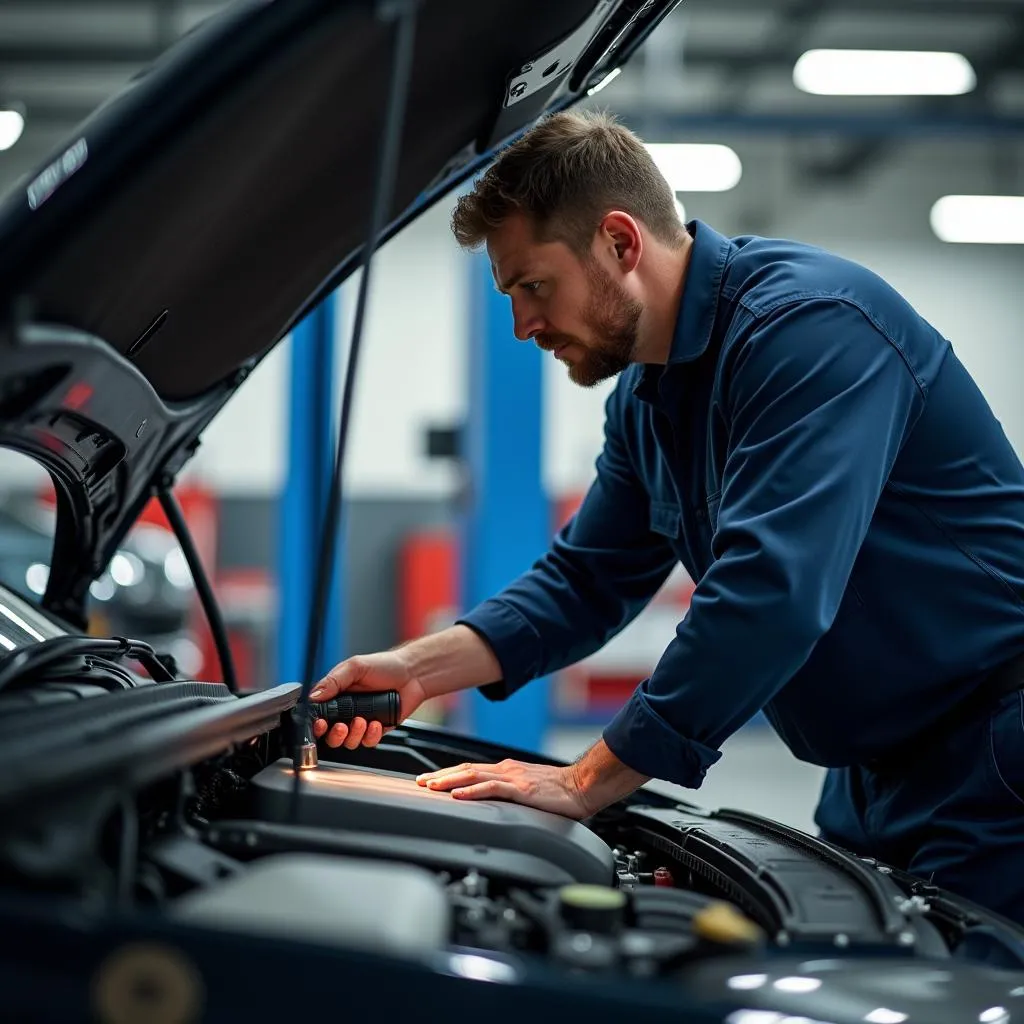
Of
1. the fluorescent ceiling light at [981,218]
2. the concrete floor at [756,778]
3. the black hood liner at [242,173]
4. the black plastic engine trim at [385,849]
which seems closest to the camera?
the black hood liner at [242,173]

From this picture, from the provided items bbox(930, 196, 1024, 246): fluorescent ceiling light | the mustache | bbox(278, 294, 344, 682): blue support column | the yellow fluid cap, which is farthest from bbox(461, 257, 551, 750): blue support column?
bbox(930, 196, 1024, 246): fluorescent ceiling light

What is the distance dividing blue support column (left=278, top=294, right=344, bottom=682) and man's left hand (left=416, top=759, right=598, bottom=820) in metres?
3.17

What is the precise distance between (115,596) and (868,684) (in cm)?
433

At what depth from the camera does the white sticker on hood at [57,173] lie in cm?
103

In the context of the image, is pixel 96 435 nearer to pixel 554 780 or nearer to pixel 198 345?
pixel 198 345

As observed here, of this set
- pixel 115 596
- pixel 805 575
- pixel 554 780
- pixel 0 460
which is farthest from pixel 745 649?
pixel 0 460

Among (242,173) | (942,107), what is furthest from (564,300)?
(942,107)

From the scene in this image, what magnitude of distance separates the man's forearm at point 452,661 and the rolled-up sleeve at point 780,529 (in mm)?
496

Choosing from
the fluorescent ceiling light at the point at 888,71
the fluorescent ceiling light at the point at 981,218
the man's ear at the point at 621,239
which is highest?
the fluorescent ceiling light at the point at 981,218

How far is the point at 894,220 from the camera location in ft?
34.1

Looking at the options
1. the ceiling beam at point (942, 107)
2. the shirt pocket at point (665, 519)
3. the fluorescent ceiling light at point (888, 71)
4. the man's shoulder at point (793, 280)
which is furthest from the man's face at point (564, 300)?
the ceiling beam at point (942, 107)

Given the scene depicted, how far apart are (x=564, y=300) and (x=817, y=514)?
478mm

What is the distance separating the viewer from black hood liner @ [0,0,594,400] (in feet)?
3.34

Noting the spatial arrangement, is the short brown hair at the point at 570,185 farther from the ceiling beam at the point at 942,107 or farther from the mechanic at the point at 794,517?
the ceiling beam at the point at 942,107
